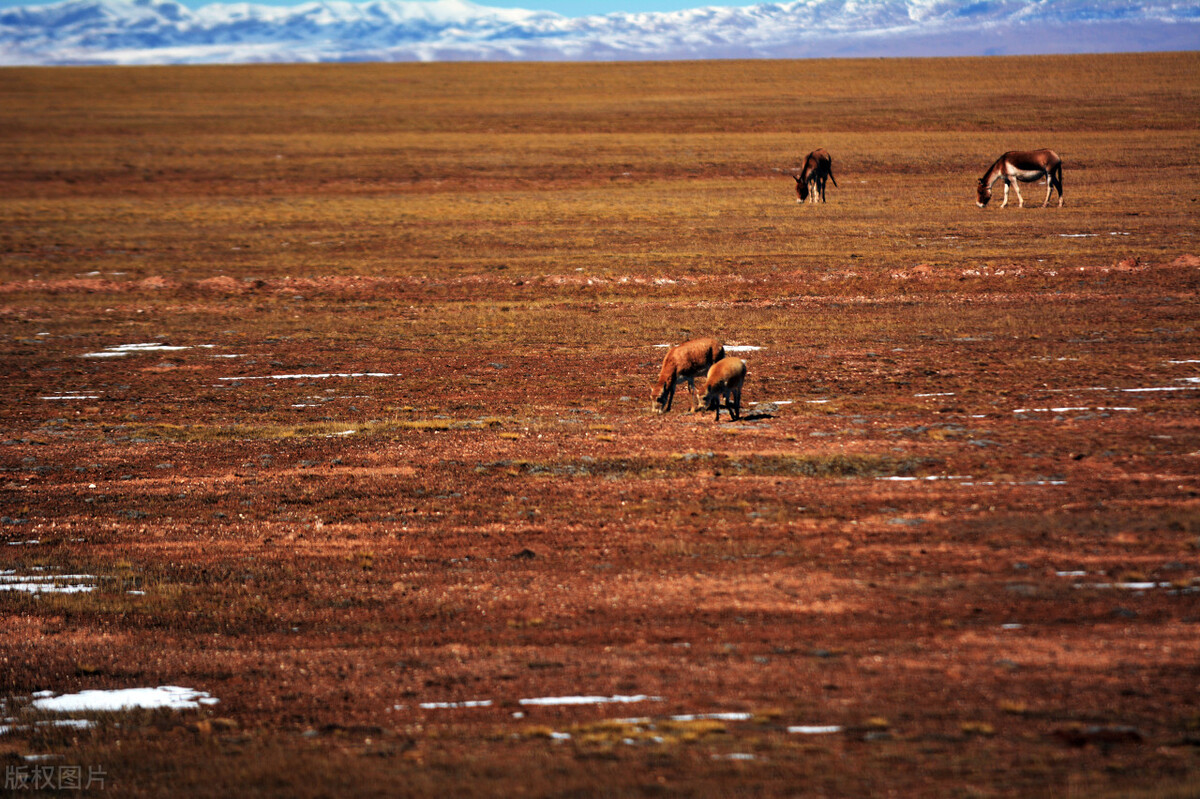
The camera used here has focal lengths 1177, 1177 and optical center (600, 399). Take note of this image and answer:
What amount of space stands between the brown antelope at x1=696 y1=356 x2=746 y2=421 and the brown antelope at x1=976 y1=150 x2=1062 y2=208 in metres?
28.2

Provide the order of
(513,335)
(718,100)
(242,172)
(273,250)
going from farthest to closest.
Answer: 1. (718,100)
2. (242,172)
3. (273,250)
4. (513,335)

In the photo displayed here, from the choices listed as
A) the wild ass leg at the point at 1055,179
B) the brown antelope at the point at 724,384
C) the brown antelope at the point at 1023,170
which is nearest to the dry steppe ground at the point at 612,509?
the brown antelope at the point at 724,384

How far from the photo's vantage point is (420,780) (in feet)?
25.0

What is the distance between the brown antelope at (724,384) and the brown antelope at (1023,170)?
2824 cm

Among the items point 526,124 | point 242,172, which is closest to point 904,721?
point 242,172

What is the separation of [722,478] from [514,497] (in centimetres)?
254

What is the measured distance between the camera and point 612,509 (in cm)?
1342

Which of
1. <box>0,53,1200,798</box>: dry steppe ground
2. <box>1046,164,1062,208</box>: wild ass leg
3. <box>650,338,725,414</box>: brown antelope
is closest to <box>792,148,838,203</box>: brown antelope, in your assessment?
<box>0,53,1200,798</box>: dry steppe ground

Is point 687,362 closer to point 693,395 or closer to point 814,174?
point 693,395

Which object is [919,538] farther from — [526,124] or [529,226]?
[526,124]

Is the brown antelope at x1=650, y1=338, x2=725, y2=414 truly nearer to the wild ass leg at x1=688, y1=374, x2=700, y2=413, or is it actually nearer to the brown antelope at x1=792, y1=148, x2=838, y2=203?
the wild ass leg at x1=688, y1=374, x2=700, y2=413

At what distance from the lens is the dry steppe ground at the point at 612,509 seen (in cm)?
819

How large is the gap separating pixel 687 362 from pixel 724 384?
82 cm

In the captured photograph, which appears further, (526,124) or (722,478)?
(526,124)
